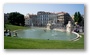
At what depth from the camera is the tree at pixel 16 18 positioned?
2.89 meters

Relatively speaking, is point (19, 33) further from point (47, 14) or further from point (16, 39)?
point (47, 14)

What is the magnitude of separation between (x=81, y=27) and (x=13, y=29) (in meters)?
0.83

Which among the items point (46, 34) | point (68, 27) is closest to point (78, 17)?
point (68, 27)

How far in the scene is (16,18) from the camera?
293cm

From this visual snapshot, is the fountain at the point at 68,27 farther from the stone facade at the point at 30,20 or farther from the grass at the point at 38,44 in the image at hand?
the stone facade at the point at 30,20

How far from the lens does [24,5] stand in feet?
9.43

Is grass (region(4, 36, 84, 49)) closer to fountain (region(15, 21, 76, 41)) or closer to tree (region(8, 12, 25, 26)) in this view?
fountain (region(15, 21, 76, 41))

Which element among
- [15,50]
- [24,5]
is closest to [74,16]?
[24,5]

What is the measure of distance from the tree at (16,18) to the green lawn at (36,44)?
0.05 metres

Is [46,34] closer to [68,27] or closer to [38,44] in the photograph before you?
[38,44]

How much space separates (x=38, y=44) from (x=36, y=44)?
0.02 m

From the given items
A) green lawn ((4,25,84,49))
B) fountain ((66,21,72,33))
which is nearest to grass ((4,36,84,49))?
green lawn ((4,25,84,49))

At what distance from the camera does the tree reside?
2887mm

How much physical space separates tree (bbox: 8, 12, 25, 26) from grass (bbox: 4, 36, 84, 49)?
19 centimetres
